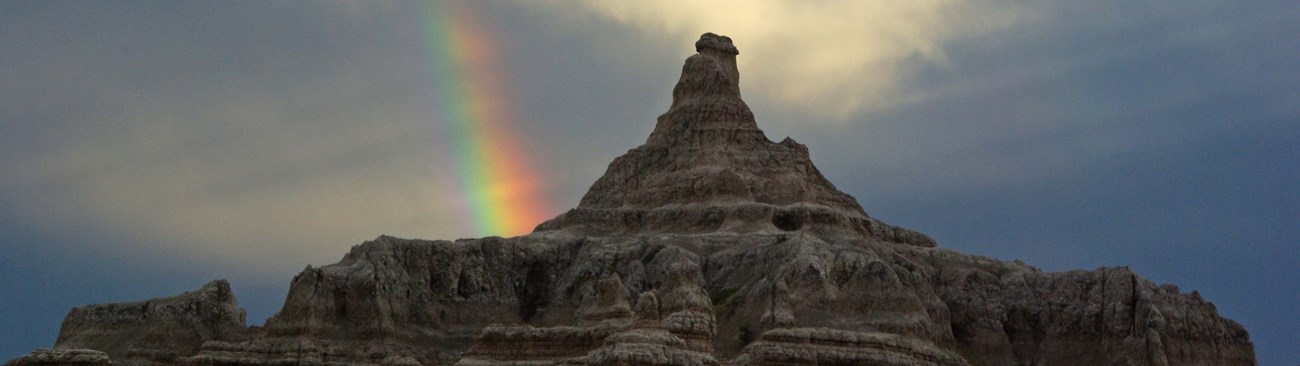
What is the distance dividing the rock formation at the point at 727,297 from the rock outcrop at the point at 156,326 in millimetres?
208

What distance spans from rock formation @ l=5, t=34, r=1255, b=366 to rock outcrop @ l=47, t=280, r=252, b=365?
0.21m

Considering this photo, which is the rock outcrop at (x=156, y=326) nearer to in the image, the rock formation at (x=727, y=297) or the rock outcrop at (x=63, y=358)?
the rock formation at (x=727, y=297)

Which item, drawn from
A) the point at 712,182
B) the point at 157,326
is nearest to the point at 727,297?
the point at 712,182

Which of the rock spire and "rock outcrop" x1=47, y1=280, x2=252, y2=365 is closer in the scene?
"rock outcrop" x1=47, y1=280, x2=252, y2=365

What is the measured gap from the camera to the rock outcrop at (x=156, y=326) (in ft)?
436

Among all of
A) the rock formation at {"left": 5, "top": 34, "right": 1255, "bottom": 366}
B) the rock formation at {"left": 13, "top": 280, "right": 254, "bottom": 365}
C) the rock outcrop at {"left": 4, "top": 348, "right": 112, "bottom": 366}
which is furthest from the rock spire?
the rock outcrop at {"left": 4, "top": 348, "right": 112, "bottom": 366}

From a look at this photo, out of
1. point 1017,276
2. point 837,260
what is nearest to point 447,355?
point 837,260

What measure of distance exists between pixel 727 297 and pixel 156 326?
116 ft

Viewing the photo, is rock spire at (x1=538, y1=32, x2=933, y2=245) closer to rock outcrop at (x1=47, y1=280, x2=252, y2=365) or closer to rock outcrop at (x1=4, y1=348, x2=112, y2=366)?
rock outcrop at (x1=47, y1=280, x2=252, y2=365)

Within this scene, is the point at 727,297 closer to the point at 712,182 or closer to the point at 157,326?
the point at 712,182

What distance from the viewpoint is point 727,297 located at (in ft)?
432

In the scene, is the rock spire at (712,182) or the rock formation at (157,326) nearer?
the rock formation at (157,326)

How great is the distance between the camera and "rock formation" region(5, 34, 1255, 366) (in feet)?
387

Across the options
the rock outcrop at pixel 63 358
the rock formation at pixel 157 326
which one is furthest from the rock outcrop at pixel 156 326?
the rock outcrop at pixel 63 358
